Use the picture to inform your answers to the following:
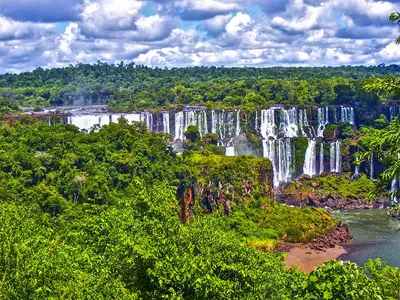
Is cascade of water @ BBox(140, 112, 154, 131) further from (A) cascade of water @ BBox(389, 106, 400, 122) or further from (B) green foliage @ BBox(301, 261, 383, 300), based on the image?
(B) green foliage @ BBox(301, 261, 383, 300)

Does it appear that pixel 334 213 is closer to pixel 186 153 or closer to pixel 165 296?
pixel 186 153

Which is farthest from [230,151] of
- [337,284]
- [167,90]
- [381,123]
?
[337,284]

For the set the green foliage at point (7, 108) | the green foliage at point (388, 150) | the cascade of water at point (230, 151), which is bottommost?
the cascade of water at point (230, 151)

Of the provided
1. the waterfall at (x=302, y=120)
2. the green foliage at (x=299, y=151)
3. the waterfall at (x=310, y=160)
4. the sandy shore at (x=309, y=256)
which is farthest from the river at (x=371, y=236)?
the waterfall at (x=302, y=120)

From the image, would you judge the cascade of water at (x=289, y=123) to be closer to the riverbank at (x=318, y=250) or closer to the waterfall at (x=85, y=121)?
the waterfall at (x=85, y=121)

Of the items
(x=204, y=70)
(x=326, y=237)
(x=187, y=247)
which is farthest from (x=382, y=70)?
(x=187, y=247)

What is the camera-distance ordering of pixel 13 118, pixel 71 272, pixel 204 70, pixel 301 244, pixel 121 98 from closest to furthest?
1. pixel 71 272
2. pixel 301 244
3. pixel 13 118
4. pixel 121 98
5. pixel 204 70
